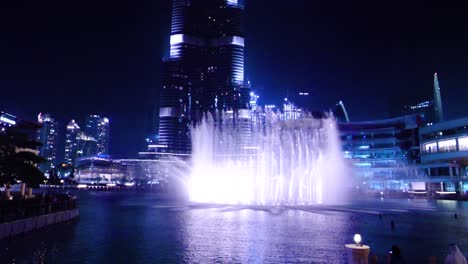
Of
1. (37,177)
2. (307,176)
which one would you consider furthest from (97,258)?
(307,176)

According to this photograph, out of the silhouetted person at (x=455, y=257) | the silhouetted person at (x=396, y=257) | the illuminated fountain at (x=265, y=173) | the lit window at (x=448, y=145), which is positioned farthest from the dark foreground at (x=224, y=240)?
the lit window at (x=448, y=145)

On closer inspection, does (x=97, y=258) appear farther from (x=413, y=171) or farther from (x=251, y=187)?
(x=413, y=171)

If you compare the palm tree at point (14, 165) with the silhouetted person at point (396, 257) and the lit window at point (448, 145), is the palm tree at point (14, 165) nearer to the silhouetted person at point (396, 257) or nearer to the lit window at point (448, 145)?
the silhouetted person at point (396, 257)

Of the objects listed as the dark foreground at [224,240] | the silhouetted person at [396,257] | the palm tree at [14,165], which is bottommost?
the dark foreground at [224,240]

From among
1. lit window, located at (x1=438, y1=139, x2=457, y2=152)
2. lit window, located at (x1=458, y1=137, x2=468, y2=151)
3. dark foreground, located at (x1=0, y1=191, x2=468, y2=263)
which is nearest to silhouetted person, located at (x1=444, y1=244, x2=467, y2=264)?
dark foreground, located at (x1=0, y1=191, x2=468, y2=263)

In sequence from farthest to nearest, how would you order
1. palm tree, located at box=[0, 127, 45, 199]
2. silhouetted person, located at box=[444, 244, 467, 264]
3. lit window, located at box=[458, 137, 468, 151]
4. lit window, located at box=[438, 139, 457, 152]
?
lit window, located at box=[438, 139, 457, 152]
lit window, located at box=[458, 137, 468, 151]
palm tree, located at box=[0, 127, 45, 199]
silhouetted person, located at box=[444, 244, 467, 264]

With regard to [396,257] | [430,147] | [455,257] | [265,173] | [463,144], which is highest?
[430,147]

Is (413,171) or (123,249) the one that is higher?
(413,171)

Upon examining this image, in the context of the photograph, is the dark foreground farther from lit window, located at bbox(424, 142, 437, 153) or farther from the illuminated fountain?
lit window, located at bbox(424, 142, 437, 153)

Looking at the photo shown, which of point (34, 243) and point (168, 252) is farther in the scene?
point (34, 243)

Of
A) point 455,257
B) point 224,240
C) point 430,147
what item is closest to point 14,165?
point 224,240

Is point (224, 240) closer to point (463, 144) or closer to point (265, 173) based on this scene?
point (265, 173)

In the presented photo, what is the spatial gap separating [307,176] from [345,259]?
4366 cm

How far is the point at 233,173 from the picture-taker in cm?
6216
